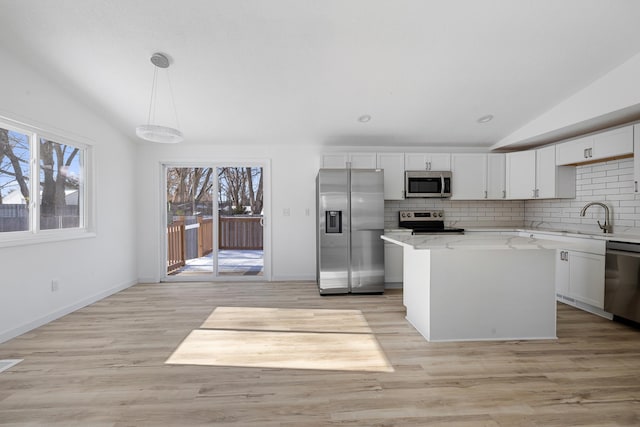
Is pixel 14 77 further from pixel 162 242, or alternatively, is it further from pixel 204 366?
pixel 204 366

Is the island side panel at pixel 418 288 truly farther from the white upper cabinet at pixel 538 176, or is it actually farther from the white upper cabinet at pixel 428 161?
the white upper cabinet at pixel 538 176

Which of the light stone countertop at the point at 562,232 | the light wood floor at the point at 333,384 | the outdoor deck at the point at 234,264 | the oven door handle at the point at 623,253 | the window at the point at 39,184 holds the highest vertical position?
the window at the point at 39,184

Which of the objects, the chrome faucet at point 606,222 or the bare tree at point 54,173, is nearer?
the bare tree at point 54,173

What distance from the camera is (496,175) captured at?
466cm

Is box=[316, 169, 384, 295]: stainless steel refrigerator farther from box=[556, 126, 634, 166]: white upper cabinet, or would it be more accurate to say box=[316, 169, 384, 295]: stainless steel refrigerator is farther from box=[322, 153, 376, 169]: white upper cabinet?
box=[556, 126, 634, 166]: white upper cabinet

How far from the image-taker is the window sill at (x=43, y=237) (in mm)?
2701

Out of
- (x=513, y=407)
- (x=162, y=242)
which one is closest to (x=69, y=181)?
(x=162, y=242)

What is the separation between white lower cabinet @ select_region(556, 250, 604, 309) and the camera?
3180mm

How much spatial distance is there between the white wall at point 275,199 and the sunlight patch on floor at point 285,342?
4.95 feet

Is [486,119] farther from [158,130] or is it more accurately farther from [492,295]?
[158,130]

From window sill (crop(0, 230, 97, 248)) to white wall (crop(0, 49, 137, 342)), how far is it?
0.05 meters

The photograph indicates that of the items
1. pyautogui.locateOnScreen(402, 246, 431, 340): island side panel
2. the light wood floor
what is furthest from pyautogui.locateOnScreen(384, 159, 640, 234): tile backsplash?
pyautogui.locateOnScreen(402, 246, 431, 340): island side panel

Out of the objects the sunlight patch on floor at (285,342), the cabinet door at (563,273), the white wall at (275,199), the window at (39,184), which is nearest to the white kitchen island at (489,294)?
the sunlight patch on floor at (285,342)

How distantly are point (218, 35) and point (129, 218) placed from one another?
3.24 metres
